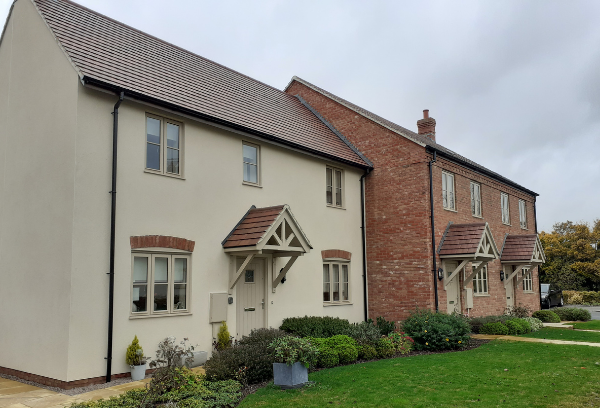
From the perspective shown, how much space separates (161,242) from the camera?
11.4 m

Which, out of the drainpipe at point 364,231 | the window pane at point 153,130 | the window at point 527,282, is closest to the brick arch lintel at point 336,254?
the drainpipe at point 364,231

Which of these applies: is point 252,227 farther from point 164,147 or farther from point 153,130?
point 153,130

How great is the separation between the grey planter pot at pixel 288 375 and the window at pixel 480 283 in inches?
524

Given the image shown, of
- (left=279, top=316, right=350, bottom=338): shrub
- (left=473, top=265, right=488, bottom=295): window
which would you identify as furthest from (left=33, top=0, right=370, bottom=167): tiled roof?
(left=473, top=265, right=488, bottom=295): window

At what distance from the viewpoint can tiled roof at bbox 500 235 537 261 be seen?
2269 cm

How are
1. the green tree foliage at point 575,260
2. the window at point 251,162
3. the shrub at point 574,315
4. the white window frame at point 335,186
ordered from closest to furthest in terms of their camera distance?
the window at point 251,162 → the white window frame at point 335,186 → the shrub at point 574,315 → the green tree foliage at point 575,260

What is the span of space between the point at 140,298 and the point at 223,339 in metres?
2.48

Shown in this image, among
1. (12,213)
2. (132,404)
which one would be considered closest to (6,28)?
(12,213)

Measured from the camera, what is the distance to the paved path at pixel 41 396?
8.49 meters

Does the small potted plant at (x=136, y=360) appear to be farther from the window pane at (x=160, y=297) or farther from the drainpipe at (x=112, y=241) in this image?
the window pane at (x=160, y=297)

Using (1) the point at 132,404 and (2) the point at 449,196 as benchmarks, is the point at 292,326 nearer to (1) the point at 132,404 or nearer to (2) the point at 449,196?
(1) the point at 132,404

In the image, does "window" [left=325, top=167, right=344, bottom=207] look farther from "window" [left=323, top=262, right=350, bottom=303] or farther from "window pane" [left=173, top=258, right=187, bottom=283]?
"window pane" [left=173, top=258, right=187, bottom=283]

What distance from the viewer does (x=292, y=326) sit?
14.1 meters

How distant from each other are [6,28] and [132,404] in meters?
10.8
